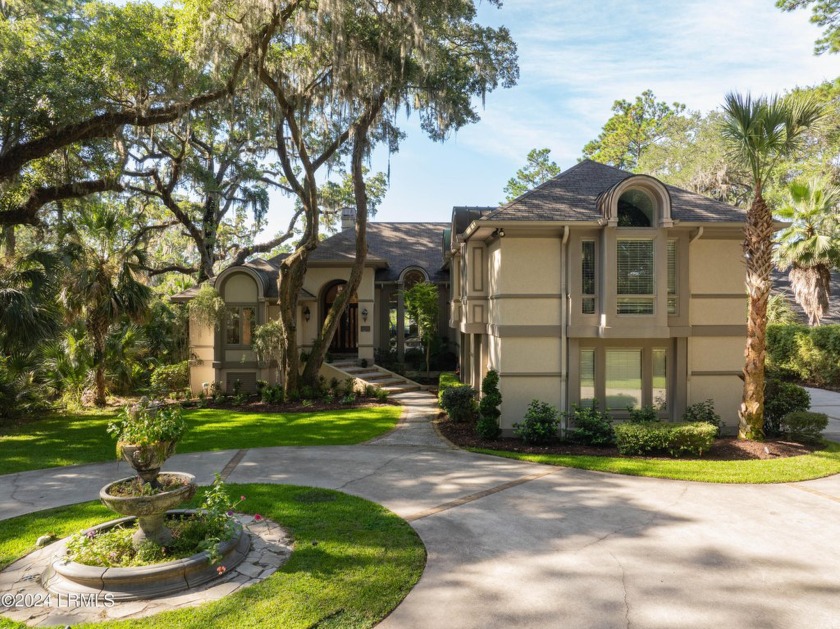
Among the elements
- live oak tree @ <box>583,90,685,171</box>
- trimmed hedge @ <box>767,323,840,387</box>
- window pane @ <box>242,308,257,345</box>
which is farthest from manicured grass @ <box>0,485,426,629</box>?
live oak tree @ <box>583,90,685,171</box>

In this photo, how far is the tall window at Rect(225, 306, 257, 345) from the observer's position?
18.0 metres

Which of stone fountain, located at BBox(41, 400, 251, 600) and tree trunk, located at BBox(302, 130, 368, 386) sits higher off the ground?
tree trunk, located at BBox(302, 130, 368, 386)

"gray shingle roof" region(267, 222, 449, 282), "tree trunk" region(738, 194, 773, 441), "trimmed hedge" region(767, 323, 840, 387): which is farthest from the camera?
"gray shingle roof" region(267, 222, 449, 282)

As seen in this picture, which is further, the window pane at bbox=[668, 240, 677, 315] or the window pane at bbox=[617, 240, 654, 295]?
the window pane at bbox=[668, 240, 677, 315]

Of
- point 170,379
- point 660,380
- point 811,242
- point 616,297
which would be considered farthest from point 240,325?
point 811,242

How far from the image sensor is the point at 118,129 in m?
14.8

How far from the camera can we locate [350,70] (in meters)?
14.0

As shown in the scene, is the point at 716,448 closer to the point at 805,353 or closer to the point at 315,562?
the point at 315,562

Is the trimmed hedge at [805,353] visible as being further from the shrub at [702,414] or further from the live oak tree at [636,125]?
the live oak tree at [636,125]

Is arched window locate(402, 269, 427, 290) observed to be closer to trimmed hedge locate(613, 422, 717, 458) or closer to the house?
the house

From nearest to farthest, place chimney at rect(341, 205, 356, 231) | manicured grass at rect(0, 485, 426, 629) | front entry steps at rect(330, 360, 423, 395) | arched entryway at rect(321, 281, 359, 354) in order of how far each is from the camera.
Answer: manicured grass at rect(0, 485, 426, 629)
front entry steps at rect(330, 360, 423, 395)
arched entryway at rect(321, 281, 359, 354)
chimney at rect(341, 205, 356, 231)

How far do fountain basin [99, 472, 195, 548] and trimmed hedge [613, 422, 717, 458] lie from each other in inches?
329

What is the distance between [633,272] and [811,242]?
12674mm

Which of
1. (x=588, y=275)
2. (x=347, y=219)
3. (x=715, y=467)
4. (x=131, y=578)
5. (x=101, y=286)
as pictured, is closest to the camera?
(x=131, y=578)
